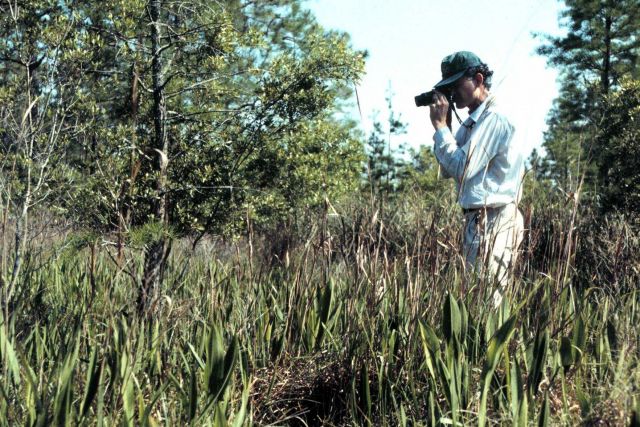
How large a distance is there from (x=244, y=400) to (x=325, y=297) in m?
1.07

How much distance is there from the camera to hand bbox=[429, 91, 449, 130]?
129 inches

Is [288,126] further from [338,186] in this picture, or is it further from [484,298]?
[338,186]

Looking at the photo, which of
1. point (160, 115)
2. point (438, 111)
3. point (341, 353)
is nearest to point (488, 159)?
point (438, 111)

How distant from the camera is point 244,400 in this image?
2154 mm

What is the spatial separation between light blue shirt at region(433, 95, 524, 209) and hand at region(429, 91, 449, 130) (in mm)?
38

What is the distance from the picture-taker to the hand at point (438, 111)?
129 inches

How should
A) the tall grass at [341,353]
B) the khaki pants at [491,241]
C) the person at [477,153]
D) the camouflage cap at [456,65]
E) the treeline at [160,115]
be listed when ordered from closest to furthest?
the tall grass at [341,353] < the khaki pants at [491,241] < the person at [477,153] < the camouflage cap at [456,65] < the treeline at [160,115]

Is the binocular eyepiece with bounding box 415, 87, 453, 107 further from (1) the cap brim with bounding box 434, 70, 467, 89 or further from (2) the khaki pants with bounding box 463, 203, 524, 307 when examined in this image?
(2) the khaki pants with bounding box 463, 203, 524, 307

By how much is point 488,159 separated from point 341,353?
1.00m

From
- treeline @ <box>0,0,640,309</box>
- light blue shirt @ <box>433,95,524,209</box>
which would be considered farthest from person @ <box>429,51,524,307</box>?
treeline @ <box>0,0,640,309</box>

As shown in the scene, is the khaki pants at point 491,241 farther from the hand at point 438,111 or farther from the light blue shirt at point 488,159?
the hand at point 438,111

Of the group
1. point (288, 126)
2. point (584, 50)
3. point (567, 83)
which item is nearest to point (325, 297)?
point (288, 126)

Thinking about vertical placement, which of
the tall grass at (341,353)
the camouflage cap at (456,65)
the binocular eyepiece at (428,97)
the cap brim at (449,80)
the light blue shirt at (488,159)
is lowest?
the tall grass at (341,353)

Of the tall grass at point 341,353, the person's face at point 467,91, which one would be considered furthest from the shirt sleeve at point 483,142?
the tall grass at point 341,353
